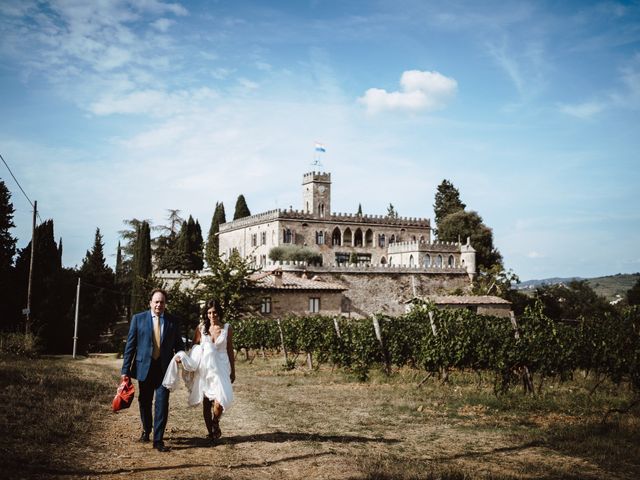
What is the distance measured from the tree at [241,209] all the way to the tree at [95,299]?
1713 cm

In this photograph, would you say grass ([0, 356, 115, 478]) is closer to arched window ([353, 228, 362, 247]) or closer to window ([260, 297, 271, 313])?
window ([260, 297, 271, 313])

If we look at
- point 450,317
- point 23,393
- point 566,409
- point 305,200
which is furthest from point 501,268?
point 23,393

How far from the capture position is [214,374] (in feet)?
24.3

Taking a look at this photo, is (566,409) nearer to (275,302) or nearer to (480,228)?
(275,302)

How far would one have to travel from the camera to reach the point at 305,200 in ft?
214

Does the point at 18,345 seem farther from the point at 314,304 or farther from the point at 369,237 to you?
the point at 369,237

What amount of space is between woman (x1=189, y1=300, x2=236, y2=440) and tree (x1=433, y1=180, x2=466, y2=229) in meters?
64.1

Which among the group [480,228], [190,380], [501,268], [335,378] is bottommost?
[335,378]

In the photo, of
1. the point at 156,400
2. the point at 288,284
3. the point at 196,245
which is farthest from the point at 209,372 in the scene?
the point at 196,245

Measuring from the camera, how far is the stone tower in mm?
63906

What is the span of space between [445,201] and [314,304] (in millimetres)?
39832

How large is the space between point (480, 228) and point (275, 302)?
3624 cm

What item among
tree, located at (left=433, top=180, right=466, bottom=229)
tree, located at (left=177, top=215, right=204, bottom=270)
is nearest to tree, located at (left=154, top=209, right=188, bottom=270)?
tree, located at (left=177, top=215, right=204, bottom=270)

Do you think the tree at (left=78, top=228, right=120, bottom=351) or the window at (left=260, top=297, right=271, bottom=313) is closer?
the window at (left=260, top=297, right=271, bottom=313)
